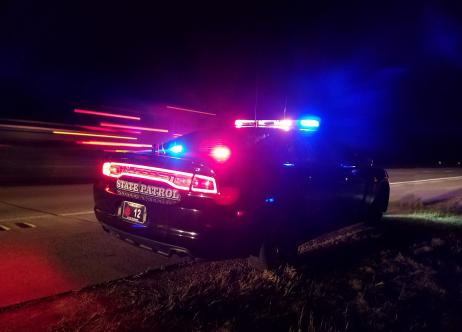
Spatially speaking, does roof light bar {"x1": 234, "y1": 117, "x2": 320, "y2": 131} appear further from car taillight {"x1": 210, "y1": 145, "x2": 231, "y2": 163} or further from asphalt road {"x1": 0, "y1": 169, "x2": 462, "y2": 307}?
asphalt road {"x1": 0, "y1": 169, "x2": 462, "y2": 307}

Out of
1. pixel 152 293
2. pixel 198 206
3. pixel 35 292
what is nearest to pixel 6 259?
pixel 35 292

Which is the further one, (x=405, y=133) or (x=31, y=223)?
(x=405, y=133)

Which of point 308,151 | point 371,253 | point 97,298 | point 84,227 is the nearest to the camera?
point 97,298

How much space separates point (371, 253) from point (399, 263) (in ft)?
1.71

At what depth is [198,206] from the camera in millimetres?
3961

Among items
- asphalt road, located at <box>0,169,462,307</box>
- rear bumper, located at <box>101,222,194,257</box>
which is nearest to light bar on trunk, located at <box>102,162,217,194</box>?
rear bumper, located at <box>101,222,194,257</box>

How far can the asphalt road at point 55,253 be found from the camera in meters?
4.19

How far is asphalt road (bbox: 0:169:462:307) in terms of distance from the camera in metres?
4.19

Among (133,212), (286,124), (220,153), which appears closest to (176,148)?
(220,153)

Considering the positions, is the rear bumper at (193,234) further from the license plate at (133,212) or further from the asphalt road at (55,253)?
the asphalt road at (55,253)

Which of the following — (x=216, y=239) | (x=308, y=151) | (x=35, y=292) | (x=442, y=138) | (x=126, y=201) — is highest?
(x=442, y=138)

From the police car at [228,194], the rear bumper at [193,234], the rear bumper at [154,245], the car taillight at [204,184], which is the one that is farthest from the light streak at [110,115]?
the car taillight at [204,184]

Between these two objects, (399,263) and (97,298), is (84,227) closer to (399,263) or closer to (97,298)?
(97,298)

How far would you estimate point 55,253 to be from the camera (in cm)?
513
